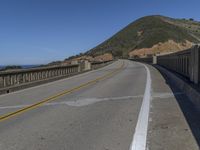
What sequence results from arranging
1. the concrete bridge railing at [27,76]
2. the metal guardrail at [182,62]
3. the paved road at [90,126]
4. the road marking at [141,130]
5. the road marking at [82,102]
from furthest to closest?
1. the concrete bridge railing at [27,76]
2. the metal guardrail at [182,62]
3. the road marking at [82,102]
4. the paved road at [90,126]
5. the road marking at [141,130]

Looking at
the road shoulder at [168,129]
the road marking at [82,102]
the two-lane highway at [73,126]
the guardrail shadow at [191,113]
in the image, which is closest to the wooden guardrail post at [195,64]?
the guardrail shadow at [191,113]

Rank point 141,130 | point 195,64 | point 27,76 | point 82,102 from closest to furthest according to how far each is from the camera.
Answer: point 141,130
point 82,102
point 195,64
point 27,76

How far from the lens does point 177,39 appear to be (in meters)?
165

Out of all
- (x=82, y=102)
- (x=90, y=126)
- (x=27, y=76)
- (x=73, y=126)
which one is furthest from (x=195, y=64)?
(x=27, y=76)

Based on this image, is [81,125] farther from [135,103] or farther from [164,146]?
[135,103]

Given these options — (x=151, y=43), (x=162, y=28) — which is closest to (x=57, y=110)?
(x=151, y=43)

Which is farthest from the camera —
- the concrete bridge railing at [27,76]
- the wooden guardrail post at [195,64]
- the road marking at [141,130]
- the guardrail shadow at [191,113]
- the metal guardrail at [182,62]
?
the concrete bridge railing at [27,76]

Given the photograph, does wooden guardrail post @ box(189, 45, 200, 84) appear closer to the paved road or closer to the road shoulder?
the paved road

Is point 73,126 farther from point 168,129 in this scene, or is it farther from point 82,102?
point 82,102

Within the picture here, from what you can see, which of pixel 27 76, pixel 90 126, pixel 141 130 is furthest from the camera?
pixel 27 76

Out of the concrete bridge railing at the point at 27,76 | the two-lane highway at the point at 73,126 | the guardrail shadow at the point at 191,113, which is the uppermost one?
the concrete bridge railing at the point at 27,76

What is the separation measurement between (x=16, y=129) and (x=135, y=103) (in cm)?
486

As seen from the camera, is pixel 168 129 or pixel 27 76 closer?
pixel 168 129

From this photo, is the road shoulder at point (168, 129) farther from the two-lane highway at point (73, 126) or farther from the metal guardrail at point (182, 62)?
the metal guardrail at point (182, 62)
